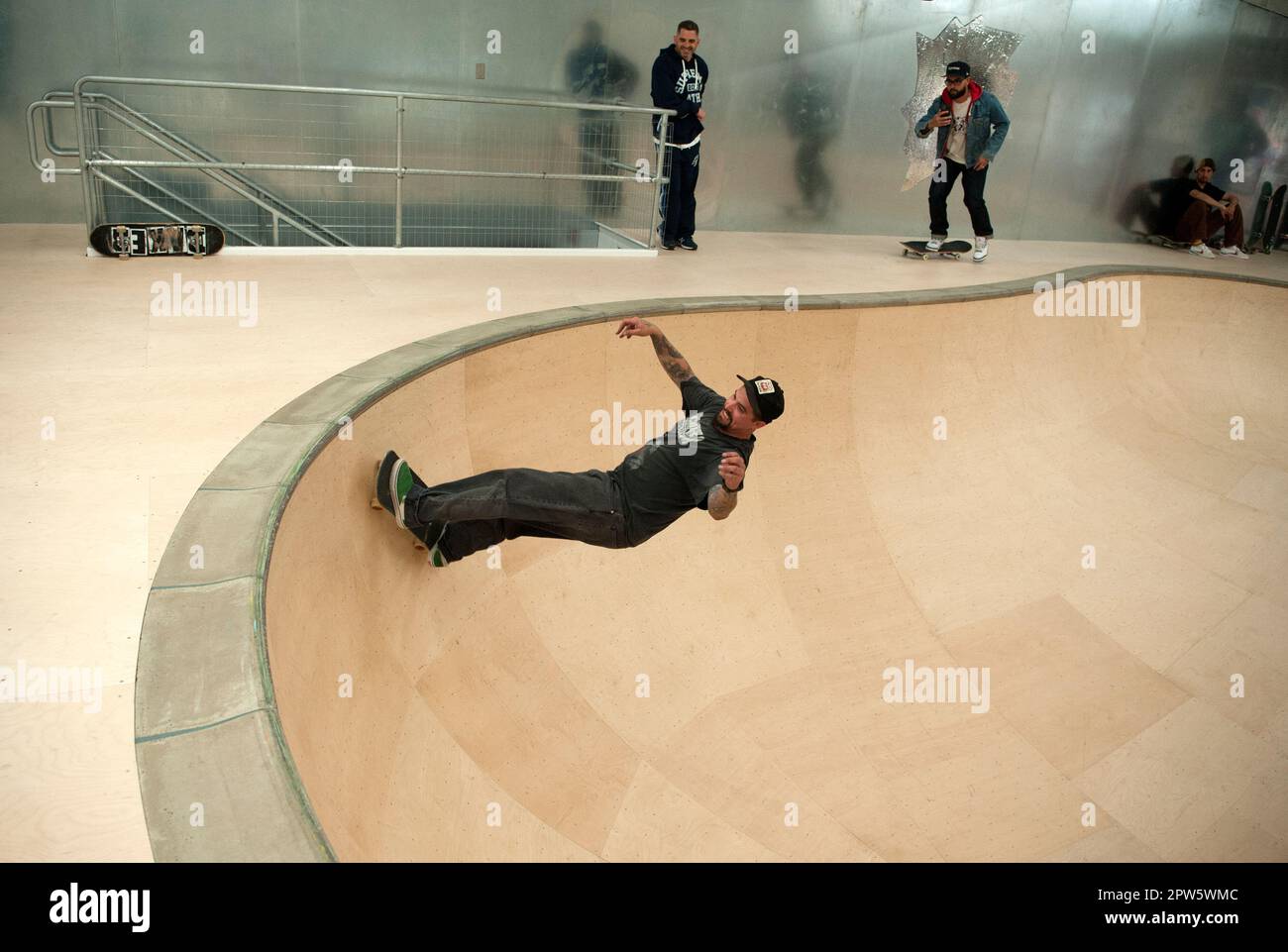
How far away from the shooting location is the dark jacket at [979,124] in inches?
374

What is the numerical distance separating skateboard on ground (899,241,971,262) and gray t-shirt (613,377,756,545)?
706 cm

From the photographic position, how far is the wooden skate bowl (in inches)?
126

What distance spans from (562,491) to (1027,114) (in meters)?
11.1

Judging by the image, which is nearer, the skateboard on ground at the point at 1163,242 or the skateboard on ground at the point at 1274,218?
the skateboard on ground at the point at 1163,242

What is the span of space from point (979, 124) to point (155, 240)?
25.0ft

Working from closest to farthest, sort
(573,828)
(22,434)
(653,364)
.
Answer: (22,434) → (573,828) → (653,364)

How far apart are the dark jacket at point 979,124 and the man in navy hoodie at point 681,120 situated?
257 cm

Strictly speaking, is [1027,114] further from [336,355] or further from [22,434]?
[22,434]

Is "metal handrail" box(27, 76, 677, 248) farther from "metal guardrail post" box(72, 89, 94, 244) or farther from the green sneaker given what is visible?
the green sneaker

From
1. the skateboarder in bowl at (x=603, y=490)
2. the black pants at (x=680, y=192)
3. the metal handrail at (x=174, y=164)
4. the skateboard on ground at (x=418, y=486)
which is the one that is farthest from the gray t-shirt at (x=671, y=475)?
the black pants at (x=680, y=192)

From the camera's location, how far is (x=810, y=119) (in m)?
10.8

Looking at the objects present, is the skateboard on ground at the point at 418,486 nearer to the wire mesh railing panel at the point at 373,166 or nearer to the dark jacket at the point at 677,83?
the wire mesh railing panel at the point at 373,166

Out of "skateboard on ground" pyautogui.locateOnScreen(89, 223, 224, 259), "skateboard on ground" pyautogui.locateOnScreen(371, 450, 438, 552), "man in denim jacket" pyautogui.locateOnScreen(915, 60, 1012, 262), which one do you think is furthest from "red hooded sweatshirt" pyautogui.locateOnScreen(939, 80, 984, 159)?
"skateboard on ground" pyautogui.locateOnScreen(371, 450, 438, 552)
